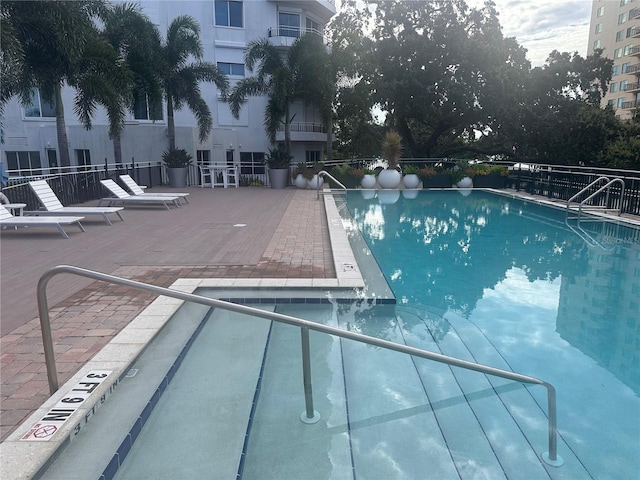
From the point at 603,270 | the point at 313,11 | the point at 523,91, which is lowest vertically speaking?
the point at 603,270

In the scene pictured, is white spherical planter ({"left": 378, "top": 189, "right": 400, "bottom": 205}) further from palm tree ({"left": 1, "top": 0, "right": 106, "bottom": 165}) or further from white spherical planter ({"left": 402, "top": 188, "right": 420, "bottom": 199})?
palm tree ({"left": 1, "top": 0, "right": 106, "bottom": 165})

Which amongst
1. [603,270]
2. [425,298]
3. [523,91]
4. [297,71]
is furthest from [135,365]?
[523,91]

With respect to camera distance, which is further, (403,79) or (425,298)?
(403,79)

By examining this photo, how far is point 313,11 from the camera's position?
2869 cm

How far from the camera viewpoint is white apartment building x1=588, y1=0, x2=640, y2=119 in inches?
1928

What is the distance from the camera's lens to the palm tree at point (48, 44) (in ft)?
40.1

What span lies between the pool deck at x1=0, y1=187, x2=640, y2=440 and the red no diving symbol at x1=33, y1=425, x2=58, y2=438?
0.17 metres

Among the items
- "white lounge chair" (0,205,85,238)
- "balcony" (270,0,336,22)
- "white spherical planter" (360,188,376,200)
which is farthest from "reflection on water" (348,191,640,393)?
"balcony" (270,0,336,22)

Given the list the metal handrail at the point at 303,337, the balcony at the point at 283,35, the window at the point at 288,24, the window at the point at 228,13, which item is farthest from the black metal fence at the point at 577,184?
the window at the point at 228,13

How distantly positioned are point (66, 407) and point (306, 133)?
26.7 metres

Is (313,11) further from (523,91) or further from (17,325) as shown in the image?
(17,325)

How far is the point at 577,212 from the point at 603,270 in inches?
230

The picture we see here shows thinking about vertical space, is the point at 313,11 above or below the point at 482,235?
above

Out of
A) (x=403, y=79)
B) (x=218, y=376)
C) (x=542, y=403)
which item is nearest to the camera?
(x=542, y=403)
